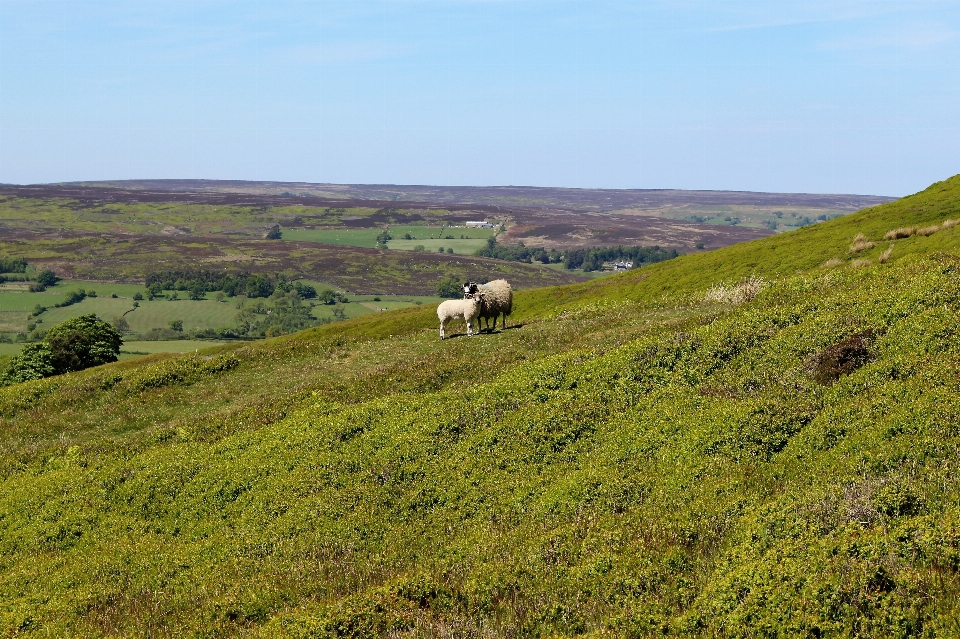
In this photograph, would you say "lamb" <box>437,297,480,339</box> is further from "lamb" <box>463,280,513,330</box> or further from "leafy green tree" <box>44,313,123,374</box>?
"leafy green tree" <box>44,313,123,374</box>

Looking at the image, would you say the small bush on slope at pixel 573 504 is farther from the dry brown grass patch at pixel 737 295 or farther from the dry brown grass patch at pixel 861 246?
the dry brown grass patch at pixel 861 246

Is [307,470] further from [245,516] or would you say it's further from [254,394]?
[254,394]

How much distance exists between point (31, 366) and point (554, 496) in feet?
230

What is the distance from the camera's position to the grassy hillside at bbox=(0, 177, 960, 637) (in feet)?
40.6

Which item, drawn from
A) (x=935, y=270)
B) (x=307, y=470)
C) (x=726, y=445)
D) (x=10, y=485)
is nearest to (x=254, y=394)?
(x=10, y=485)

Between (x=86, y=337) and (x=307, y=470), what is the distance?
65975 millimetres

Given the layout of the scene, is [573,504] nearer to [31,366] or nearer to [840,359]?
[840,359]

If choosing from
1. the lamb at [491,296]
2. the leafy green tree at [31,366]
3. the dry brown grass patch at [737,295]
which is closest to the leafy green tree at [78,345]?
the leafy green tree at [31,366]

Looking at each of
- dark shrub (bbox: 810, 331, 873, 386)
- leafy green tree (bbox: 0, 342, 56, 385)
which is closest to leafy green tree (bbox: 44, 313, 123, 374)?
leafy green tree (bbox: 0, 342, 56, 385)

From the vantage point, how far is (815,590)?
1120cm

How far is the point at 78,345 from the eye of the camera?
256 feet

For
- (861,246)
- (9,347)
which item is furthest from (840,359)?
(9,347)

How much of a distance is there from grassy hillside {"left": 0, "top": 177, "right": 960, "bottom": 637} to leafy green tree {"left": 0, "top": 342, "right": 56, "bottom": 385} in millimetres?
40760

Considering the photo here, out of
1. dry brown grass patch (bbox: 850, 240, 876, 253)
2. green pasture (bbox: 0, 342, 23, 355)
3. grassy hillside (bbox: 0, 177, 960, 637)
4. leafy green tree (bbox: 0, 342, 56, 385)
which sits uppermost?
dry brown grass patch (bbox: 850, 240, 876, 253)
